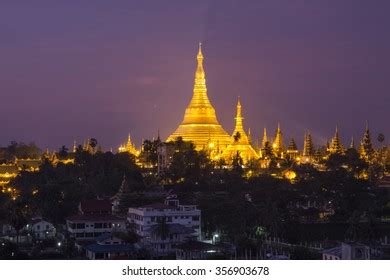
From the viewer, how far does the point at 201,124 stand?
37.7m

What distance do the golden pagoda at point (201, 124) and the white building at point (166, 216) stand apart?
12.8 m

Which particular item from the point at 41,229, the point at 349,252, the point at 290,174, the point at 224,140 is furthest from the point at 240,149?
the point at 349,252

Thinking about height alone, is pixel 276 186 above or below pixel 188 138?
below

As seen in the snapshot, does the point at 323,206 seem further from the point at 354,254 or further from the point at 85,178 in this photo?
the point at 354,254

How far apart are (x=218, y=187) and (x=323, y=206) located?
10.6ft

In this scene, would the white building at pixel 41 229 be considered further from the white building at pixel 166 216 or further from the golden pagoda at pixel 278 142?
the golden pagoda at pixel 278 142

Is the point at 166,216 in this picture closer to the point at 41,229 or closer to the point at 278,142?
the point at 41,229

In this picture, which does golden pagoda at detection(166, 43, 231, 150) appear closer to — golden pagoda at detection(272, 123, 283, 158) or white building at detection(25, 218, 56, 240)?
golden pagoda at detection(272, 123, 283, 158)

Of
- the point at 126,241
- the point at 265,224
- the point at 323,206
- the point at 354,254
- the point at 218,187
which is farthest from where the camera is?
the point at 218,187

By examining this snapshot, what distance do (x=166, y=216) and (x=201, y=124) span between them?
15.7 metres

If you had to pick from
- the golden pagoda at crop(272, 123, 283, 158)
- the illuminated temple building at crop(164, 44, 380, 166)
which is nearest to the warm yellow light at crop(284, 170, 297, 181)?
the illuminated temple building at crop(164, 44, 380, 166)

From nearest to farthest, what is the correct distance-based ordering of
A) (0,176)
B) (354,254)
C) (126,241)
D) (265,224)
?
(354,254), (126,241), (265,224), (0,176)

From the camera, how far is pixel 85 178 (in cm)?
2964
